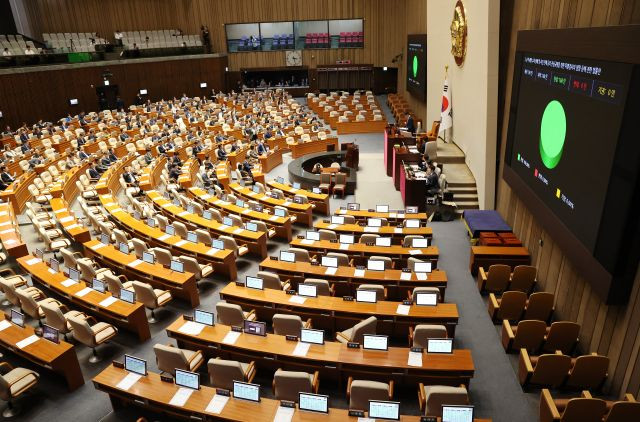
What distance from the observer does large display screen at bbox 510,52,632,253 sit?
6.04 m

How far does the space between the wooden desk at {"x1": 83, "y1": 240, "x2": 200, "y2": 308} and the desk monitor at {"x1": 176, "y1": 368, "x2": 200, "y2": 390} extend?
9.88ft

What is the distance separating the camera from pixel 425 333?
6.55 m

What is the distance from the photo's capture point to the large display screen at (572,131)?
604cm

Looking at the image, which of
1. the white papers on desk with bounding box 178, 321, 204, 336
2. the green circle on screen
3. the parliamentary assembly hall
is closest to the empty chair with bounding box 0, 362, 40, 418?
the parliamentary assembly hall

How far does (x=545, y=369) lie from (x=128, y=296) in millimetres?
6881

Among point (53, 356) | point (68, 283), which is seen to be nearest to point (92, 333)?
point (53, 356)

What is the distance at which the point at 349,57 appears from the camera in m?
35.5

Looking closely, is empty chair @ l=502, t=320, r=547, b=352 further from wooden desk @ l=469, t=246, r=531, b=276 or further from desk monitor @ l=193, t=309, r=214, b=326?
desk monitor @ l=193, t=309, r=214, b=326

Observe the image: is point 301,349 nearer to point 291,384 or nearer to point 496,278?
point 291,384

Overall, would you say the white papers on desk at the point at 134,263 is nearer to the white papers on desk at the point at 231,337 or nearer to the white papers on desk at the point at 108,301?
the white papers on desk at the point at 108,301

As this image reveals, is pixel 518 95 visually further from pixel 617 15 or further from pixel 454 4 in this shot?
pixel 454 4

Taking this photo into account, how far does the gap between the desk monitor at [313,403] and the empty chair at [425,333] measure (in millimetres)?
1918

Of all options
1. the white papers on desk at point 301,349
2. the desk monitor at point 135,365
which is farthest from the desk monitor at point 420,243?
the desk monitor at point 135,365

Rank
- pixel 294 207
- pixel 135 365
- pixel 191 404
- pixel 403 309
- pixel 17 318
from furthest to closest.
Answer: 1. pixel 294 207
2. pixel 403 309
3. pixel 17 318
4. pixel 135 365
5. pixel 191 404
